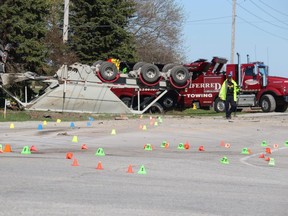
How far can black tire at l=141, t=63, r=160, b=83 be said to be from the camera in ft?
74.9

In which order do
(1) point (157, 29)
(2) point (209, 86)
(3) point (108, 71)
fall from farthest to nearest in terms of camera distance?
(1) point (157, 29) < (2) point (209, 86) < (3) point (108, 71)

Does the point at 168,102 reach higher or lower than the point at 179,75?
lower

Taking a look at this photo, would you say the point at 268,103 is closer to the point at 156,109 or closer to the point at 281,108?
the point at 281,108

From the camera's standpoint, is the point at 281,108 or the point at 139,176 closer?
the point at 139,176

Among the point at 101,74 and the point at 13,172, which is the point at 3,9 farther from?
the point at 13,172

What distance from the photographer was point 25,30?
24891 mm

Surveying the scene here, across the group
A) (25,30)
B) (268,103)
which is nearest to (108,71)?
(25,30)

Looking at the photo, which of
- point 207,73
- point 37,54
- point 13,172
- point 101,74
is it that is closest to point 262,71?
point 207,73

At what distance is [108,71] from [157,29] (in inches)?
1203

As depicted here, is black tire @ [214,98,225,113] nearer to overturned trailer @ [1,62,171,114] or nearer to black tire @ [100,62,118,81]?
overturned trailer @ [1,62,171,114]

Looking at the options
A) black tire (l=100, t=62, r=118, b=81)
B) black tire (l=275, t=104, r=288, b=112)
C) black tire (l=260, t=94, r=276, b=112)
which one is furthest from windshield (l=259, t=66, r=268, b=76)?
black tire (l=100, t=62, r=118, b=81)

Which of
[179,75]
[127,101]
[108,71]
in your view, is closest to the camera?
[108,71]

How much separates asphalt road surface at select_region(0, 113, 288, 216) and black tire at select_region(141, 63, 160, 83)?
809 centimetres

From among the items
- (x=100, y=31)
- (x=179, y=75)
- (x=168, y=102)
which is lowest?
(x=168, y=102)
